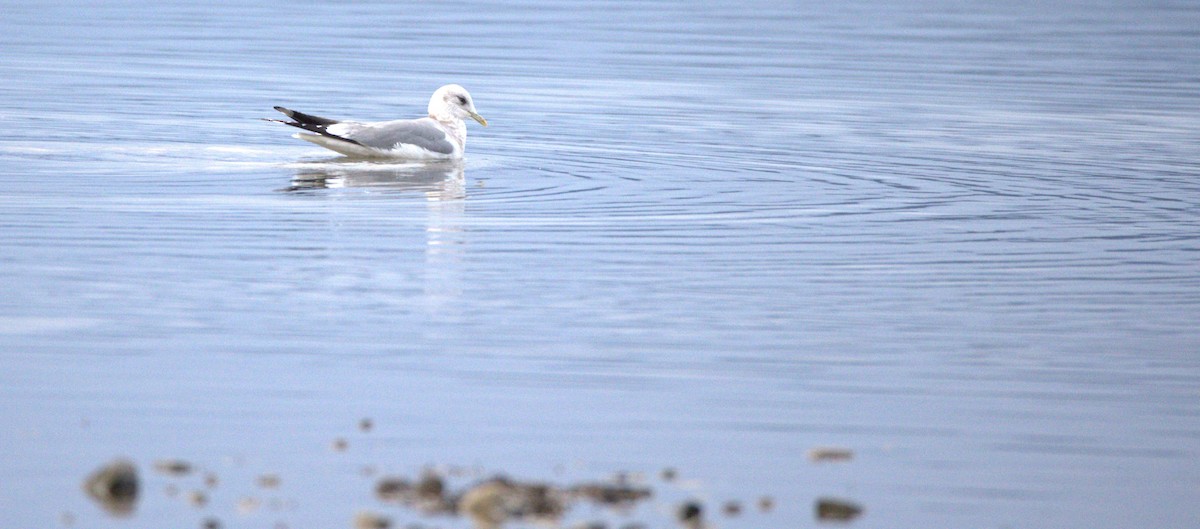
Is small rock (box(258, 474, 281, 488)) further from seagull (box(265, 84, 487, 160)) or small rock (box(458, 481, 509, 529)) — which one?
seagull (box(265, 84, 487, 160))

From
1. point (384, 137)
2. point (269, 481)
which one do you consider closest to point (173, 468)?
point (269, 481)

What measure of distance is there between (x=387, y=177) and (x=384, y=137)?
1147mm

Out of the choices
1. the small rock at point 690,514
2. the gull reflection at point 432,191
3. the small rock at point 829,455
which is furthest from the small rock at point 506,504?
the gull reflection at point 432,191

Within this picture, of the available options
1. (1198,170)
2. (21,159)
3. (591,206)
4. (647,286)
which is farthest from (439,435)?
(1198,170)

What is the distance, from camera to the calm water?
7.80 meters

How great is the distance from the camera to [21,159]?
17.6 meters

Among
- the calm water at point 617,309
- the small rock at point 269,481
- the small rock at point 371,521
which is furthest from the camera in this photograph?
the calm water at point 617,309

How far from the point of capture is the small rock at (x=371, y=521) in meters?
6.78

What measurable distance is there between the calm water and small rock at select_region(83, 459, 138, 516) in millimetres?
59

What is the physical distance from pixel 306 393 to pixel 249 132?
41.6 ft

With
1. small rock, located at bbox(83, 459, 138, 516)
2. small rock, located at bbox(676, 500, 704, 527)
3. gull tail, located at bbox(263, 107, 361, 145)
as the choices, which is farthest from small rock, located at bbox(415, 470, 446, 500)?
gull tail, located at bbox(263, 107, 361, 145)

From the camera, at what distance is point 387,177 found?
57.5 ft

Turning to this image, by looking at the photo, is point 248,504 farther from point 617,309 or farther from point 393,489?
point 617,309

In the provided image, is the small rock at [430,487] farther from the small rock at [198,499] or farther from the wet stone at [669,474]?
the wet stone at [669,474]
